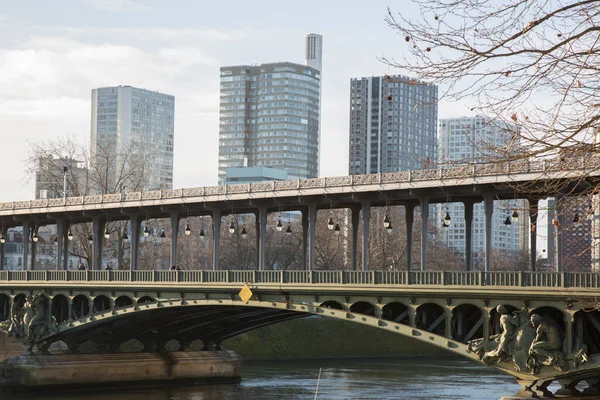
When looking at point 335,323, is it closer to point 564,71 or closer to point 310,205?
point 310,205

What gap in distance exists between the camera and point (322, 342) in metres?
90.0

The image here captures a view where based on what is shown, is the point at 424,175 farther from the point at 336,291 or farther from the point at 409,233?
the point at 336,291

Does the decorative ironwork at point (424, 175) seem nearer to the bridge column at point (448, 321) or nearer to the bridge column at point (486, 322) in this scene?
the bridge column at point (448, 321)

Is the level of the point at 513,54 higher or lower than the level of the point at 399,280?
higher

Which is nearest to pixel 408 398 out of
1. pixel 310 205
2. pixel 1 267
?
pixel 310 205

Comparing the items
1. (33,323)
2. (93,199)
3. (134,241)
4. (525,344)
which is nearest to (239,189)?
(134,241)

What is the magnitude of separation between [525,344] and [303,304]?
11819 mm

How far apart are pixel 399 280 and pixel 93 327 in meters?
23.4

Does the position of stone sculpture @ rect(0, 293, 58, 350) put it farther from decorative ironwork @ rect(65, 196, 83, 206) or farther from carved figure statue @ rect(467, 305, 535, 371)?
carved figure statue @ rect(467, 305, 535, 371)

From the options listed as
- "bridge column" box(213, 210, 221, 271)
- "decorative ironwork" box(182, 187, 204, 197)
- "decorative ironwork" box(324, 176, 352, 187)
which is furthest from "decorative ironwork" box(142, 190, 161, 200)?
"decorative ironwork" box(324, 176, 352, 187)

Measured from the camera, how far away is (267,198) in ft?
183

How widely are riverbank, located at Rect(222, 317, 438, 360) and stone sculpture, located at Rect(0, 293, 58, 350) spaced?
21836 mm

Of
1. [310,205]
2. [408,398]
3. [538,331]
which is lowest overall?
[408,398]

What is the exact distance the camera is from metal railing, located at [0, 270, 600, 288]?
41781 millimetres
